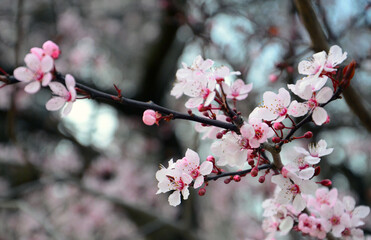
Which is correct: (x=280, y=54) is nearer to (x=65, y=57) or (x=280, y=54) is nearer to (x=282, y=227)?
(x=282, y=227)

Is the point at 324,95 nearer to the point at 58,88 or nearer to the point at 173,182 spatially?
the point at 173,182

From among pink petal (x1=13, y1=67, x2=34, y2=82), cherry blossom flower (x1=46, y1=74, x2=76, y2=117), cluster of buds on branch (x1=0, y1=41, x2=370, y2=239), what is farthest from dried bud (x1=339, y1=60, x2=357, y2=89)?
pink petal (x1=13, y1=67, x2=34, y2=82)

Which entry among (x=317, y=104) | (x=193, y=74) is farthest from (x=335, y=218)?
(x=193, y=74)

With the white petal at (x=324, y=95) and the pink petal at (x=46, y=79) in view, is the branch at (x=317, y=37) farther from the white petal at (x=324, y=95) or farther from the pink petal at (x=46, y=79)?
the pink petal at (x=46, y=79)

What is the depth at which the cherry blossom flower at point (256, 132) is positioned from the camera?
2.75 feet

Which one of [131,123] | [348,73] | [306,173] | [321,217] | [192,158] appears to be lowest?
[131,123]

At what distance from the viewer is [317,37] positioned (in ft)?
4.62

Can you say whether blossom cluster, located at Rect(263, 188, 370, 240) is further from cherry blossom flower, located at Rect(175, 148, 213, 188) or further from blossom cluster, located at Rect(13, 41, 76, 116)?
blossom cluster, located at Rect(13, 41, 76, 116)

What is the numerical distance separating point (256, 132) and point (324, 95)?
19 cm

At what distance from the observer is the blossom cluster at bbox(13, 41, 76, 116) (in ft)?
2.64

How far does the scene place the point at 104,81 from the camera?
5820 mm

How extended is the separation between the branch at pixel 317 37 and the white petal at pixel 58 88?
3.23 ft

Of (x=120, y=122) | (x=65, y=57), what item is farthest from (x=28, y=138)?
(x=65, y=57)

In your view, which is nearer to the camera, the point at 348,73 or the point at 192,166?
the point at 348,73
